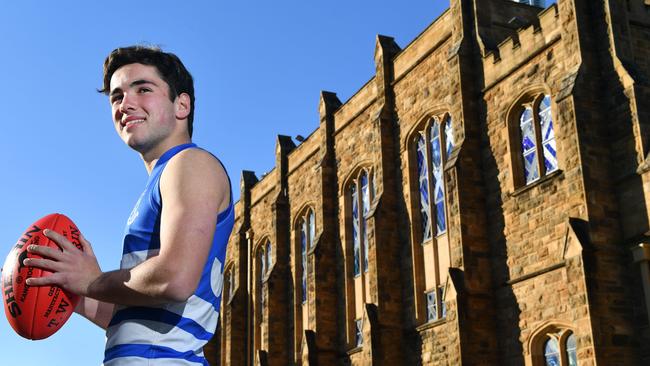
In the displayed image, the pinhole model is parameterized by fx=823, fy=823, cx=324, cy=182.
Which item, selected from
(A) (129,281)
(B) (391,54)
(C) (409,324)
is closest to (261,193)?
(B) (391,54)

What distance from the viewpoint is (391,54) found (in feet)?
78.5

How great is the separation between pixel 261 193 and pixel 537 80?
17.7m

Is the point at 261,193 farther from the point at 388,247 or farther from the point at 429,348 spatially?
the point at 429,348

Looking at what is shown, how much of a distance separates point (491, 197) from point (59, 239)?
17147mm

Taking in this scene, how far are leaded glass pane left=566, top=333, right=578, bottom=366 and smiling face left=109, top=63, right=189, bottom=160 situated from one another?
1492 cm

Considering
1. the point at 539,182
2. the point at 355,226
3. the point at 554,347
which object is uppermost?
the point at 355,226

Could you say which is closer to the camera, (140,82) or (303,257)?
(140,82)

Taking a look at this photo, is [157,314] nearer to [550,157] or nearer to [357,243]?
[550,157]

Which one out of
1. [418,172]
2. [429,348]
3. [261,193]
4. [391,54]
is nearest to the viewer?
[429,348]

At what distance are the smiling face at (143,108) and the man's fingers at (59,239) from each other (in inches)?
16.0

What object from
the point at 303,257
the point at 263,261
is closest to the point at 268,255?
the point at 263,261

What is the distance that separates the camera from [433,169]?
841 inches

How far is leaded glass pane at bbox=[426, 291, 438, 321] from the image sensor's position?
20625 millimetres

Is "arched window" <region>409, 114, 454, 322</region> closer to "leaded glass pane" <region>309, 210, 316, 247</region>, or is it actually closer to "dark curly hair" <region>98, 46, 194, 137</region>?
"leaded glass pane" <region>309, 210, 316, 247</region>
